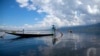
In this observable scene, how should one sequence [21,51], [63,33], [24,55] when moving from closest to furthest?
[24,55], [21,51], [63,33]

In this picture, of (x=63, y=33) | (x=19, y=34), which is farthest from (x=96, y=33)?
(x=19, y=34)

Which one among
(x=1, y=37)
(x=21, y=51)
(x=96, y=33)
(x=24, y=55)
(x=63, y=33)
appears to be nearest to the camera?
(x=24, y=55)

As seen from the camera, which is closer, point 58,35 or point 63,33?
point 58,35

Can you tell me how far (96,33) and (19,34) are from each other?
1108cm

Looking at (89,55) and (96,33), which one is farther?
(96,33)

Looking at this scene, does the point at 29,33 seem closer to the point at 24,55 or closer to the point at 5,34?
the point at 5,34

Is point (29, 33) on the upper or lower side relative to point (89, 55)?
upper

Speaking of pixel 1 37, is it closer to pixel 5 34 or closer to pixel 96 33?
pixel 5 34

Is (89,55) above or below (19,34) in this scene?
below

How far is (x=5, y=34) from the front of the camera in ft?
55.4

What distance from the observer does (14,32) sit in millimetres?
16734

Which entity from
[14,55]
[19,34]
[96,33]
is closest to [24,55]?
[14,55]

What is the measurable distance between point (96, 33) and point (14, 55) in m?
15.6

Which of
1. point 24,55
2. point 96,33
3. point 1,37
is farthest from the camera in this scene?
point 96,33
